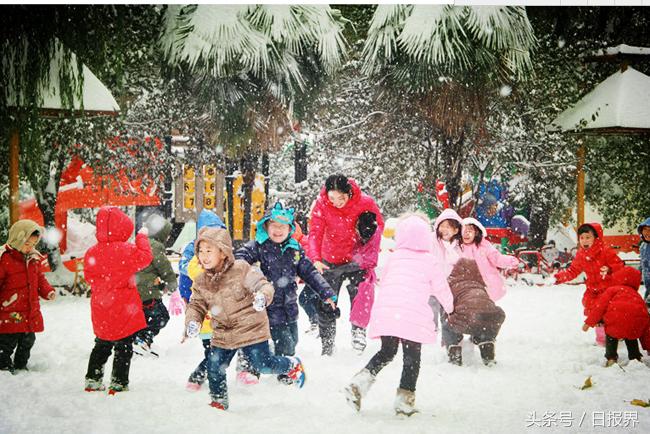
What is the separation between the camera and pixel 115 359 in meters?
3.06

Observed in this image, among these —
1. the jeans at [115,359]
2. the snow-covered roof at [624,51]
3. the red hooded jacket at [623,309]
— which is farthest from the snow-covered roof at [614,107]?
the jeans at [115,359]

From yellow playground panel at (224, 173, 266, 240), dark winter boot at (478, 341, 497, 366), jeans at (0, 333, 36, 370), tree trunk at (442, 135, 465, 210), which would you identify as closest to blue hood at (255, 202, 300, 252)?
yellow playground panel at (224, 173, 266, 240)

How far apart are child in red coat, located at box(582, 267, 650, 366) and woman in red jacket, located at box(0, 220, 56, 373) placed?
3.07 m

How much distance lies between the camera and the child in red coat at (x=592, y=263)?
3633mm

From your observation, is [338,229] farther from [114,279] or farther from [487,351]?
[114,279]

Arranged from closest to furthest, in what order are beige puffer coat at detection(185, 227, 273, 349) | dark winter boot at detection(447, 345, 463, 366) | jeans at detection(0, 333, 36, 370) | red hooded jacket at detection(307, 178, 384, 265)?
beige puffer coat at detection(185, 227, 273, 349), jeans at detection(0, 333, 36, 370), dark winter boot at detection(447, 345, 463, 366), red hooded jacket at detection(307, 178, 384, 265)

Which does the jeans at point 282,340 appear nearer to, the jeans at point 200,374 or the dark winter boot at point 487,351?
the jeans at point 200,374

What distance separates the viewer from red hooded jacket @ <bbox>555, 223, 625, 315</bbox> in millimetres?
3635

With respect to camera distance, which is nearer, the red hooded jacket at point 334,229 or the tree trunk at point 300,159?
the tree trunk at point 300,159

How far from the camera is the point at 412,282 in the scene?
9.52ft

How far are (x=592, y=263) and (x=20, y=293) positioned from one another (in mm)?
3241

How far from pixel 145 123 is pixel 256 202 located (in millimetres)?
756

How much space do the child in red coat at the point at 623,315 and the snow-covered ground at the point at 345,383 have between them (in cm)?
9

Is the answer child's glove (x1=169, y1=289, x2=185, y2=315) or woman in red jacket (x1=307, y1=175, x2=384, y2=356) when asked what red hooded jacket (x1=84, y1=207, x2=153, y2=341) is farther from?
woman in red jacket (x1=307, y1=175, x2=384, y2=356)
